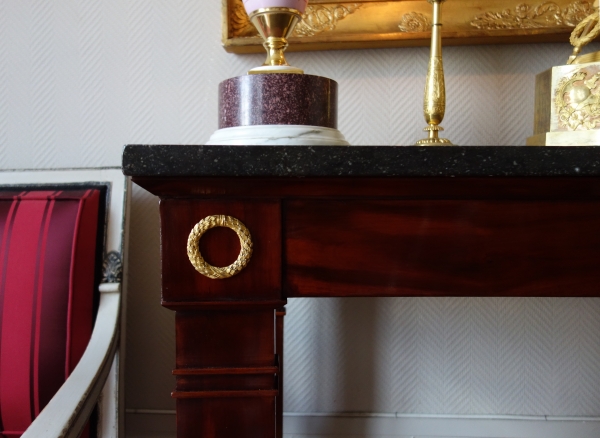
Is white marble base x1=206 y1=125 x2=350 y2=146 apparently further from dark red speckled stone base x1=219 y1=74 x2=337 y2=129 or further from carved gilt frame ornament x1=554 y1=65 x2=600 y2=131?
carved gilt frame ornament x1=554 y1=65 x2=600 y2=131

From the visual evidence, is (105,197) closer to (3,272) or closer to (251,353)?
(3,272)

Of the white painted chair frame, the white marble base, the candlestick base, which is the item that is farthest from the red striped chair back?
the candlestick base

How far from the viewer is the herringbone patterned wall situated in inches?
32.5

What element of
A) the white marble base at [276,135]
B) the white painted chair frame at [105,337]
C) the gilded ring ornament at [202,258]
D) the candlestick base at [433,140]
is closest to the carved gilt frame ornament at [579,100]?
the candlestick base at [433,140]

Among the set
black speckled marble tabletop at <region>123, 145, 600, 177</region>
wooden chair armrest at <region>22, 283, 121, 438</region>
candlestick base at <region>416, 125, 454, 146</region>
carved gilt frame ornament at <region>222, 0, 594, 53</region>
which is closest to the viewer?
black speckled marble tabletop at <region>123, 145, 600, 177</region>

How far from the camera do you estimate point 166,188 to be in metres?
0.35

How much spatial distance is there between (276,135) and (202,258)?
17cm

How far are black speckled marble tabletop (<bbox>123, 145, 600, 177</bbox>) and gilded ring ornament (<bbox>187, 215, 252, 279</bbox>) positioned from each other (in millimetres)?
39

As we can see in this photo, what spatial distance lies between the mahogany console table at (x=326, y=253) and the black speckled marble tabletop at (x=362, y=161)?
0.05ft

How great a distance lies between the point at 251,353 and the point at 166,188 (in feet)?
0.46

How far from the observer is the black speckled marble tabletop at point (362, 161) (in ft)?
1.10

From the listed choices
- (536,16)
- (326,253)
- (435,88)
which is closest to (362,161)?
(326,253)

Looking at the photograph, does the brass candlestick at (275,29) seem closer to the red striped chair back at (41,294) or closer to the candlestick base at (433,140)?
the candlestick base at (433,140)

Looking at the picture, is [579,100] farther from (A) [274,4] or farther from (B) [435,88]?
(A) [274,4]
